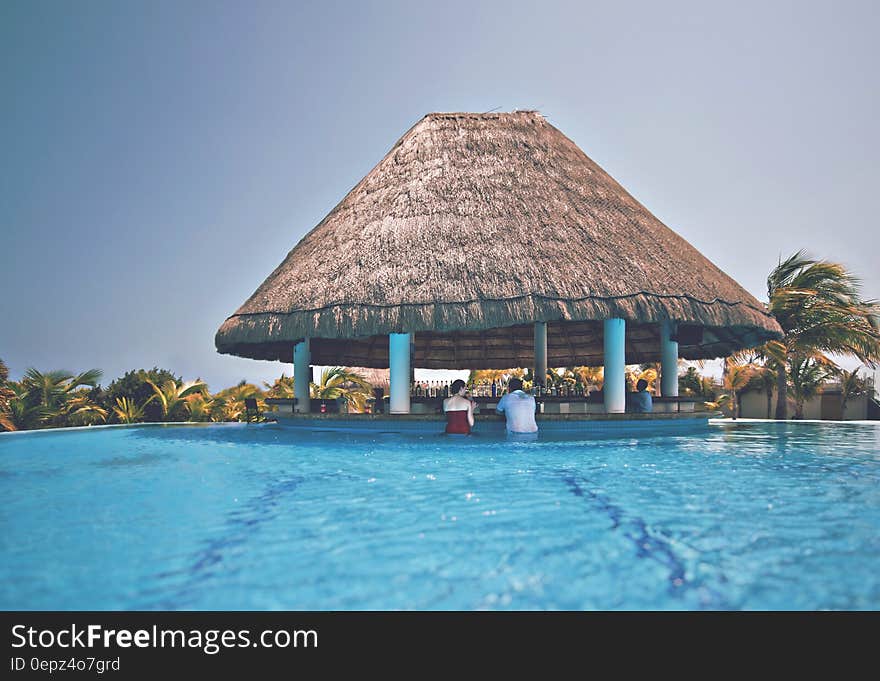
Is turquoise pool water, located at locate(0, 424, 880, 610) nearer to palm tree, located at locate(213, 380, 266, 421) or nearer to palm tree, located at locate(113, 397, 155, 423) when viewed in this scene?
palm tree, located at locate(113, 397, 155, 423)

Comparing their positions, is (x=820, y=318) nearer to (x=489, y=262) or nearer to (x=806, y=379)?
(x=806, y=379)

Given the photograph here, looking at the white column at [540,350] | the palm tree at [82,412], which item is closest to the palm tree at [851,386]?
the white column at [540,350]

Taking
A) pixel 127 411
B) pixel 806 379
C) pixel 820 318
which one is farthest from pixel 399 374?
pixel 806 379

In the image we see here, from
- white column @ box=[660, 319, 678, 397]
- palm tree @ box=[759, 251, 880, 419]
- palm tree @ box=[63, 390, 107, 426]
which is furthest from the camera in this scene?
palm tree @ box=[759, 251, 880, 419]

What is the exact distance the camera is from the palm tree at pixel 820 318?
18797mm

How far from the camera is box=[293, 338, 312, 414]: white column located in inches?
570

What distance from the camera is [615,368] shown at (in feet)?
38.2

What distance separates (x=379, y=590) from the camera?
111 inches

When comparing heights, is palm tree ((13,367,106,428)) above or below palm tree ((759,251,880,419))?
below

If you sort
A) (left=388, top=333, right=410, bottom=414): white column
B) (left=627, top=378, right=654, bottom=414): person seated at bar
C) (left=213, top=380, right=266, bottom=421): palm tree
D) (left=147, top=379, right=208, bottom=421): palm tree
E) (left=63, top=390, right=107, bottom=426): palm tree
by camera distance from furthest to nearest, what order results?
(left=213, top=380, right=266, bottom=421): palm tree → (left=147, top=379, right=208, bottom=421): palm tree → (left=63, top=390, right=107, bottom=426): palm tree → (left=627, top=378, right=654, bottom=414): person seated at bar → (left=388, top=333, right=410, bottom=414): white column

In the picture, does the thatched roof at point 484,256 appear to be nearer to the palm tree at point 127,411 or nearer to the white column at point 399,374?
the white column at point 399,374

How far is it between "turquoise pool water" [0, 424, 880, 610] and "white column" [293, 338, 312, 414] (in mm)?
6779

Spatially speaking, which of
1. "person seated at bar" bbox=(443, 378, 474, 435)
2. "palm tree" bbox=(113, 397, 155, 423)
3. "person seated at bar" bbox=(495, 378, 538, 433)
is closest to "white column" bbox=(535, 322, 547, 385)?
"person seated at bar" bbox=(495, 378, 538, 433)

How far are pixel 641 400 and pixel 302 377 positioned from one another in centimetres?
752
